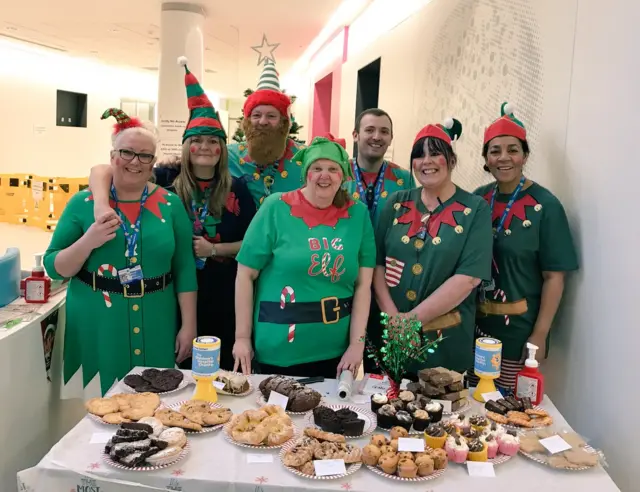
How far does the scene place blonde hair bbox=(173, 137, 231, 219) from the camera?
246 cm

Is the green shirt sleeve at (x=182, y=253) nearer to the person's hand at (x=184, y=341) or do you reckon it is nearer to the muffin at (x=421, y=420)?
the person's hand at (x=184, y=341)

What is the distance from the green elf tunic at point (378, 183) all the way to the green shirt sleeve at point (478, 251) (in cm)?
72

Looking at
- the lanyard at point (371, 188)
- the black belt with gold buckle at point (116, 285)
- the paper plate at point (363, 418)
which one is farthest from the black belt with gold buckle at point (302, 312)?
the lanyard at point (371, 188)

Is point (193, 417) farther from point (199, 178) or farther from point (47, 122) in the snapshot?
point (47, 122)

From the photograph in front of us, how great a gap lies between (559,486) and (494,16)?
2457mm

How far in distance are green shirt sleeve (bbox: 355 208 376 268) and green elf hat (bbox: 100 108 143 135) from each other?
970 mm

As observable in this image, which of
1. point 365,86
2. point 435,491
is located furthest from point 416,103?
point 435,491

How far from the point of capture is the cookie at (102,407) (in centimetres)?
161

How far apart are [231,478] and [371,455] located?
0.36 meters

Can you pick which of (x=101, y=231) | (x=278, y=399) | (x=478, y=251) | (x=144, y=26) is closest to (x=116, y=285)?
(x=101, y=231)

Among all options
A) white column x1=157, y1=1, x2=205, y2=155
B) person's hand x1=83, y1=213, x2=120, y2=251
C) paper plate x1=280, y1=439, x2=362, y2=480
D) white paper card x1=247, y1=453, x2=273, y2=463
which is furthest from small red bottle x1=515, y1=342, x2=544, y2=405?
white column x1=157, y1=1, x2=205, y2=155

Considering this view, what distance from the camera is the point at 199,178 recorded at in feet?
8.20

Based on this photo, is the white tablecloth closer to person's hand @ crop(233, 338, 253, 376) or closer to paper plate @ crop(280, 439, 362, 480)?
paper plate @ crop(280, 439, 362, 480)

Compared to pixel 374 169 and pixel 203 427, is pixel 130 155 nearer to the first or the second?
pixel 203 427
